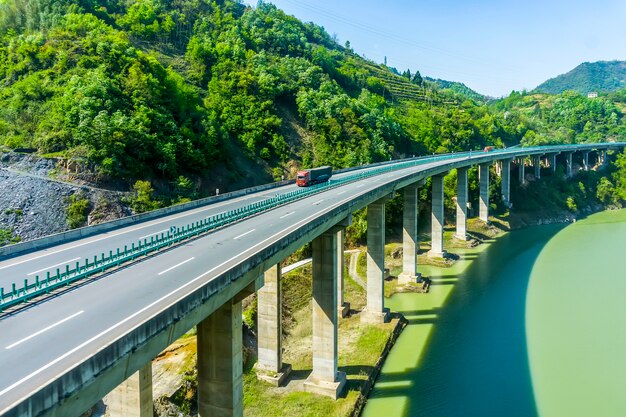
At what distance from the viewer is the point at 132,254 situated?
17.6 m

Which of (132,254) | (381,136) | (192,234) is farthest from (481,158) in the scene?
(132,254)

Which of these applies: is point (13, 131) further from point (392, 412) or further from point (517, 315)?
point (517, 315)

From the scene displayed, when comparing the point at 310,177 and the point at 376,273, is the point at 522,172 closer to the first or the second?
the point at 310,177

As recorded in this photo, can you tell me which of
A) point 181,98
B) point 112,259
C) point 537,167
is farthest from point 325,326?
point 537,167

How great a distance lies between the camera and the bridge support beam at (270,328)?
82.0ft

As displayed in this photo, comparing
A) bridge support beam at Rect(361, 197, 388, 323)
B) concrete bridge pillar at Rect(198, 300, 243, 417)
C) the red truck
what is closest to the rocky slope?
the red truck

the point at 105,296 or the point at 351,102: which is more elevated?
the point at 351,102

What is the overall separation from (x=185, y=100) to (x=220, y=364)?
148 ft

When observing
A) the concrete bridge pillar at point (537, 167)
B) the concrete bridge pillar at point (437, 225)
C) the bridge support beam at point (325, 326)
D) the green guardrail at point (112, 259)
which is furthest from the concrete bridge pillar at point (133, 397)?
the concrete bridge pillar at point (537, 167)

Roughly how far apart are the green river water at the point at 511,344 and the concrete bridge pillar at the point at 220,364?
431 inches

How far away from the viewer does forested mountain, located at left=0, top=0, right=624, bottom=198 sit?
144 ft

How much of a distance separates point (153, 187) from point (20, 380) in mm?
36947

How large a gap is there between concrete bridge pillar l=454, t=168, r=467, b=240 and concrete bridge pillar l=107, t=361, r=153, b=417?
54.2 metres

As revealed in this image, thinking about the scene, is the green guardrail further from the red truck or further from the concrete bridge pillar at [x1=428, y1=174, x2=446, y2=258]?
the concrete bridge pillar at [x1=428, y1=174, x2=446, y2=258]
